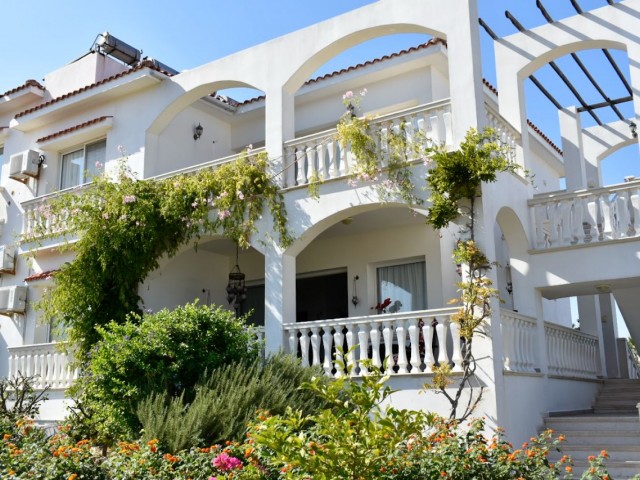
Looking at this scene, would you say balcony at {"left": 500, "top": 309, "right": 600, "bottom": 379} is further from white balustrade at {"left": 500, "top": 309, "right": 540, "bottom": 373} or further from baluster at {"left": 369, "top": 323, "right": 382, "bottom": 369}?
baluster at {"left": 369, "top": 323, "right": 382, "bottom": 369}

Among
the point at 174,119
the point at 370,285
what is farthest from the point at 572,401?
the point at 174,119

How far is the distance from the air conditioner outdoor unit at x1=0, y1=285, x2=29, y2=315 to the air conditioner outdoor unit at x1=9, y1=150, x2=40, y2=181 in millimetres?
2887

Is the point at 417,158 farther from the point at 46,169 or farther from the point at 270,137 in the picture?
the point at 46,169

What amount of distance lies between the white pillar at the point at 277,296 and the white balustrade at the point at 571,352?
14.3 feet

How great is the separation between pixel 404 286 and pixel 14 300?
8756 millimetres

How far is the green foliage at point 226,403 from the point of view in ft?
26.9

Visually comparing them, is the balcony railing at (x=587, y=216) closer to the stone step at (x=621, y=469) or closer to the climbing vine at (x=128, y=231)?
the stone step at (x=621, y=469)

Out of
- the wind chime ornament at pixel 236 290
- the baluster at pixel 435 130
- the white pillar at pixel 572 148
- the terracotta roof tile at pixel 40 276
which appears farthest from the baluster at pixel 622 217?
the terracotta roof tile at pixel 40 276

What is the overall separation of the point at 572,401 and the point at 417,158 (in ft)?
17.0

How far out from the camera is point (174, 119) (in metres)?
16.3

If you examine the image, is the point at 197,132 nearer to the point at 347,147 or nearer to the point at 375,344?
the point at 347,147

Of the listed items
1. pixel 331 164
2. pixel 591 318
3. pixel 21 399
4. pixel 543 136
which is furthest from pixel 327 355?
pixel 543 136

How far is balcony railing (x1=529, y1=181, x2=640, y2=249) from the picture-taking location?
1127 cm

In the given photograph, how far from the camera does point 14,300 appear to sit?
16047 mm
